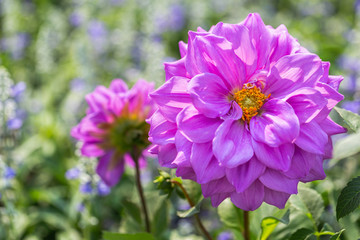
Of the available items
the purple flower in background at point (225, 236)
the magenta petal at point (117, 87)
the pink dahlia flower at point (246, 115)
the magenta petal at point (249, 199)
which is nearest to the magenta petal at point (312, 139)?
the pink dahlia flower at point (246, 115)

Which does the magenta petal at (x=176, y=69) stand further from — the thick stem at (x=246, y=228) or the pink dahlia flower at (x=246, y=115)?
the thick stem at (x=246, y=228)

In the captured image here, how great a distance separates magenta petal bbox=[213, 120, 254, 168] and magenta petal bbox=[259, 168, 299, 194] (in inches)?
1.8

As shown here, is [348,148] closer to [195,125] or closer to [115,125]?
[195,125]

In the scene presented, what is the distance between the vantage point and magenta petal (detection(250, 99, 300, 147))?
69 centimetres

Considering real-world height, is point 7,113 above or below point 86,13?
below

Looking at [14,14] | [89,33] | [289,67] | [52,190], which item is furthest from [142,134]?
[14,14]

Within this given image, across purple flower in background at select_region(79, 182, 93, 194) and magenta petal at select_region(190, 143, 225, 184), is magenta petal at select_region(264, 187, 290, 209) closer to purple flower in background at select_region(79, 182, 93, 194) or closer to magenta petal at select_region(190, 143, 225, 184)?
magenta petal at select_region(190, 143, 225, 184)

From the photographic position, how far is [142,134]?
3.60ft

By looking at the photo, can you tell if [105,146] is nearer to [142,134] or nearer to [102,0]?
[142,134]

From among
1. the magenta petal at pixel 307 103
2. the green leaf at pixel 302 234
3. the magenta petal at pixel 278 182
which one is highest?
the magenta petal at pixel 307 103

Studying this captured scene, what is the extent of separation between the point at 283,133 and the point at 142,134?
482 millimetres

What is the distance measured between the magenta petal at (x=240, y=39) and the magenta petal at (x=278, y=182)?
21 cm

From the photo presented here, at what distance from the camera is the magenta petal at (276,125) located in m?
0.69

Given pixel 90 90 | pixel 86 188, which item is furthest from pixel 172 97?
pixel 90 90
